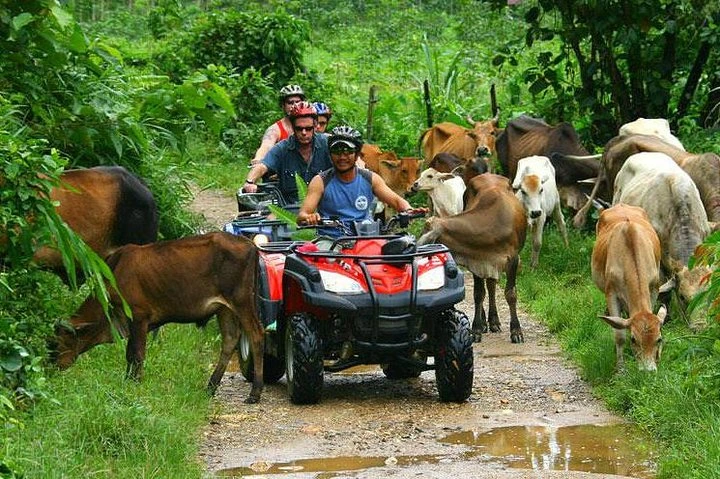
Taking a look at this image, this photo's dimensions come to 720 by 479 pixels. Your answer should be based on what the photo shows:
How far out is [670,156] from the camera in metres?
14.2

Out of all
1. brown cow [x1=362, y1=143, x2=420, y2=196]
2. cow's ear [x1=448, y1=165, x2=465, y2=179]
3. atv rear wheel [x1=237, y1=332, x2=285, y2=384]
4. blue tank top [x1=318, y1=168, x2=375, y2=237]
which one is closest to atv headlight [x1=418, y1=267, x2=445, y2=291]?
blue tank top [x1=318, y1=168, x2=375, y2=237]

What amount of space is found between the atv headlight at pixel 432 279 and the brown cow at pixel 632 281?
1240mm

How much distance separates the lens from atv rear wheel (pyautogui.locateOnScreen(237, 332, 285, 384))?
9.83 metres

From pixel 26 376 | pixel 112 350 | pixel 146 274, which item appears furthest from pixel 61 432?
pixel 112 350

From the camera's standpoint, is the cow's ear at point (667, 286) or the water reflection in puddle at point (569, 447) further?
the cow's ear at point (667, 286)

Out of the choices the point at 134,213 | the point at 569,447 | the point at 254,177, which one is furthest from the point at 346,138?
the point at 569,447

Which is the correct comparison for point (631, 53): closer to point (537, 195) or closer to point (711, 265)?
point (537, 195)

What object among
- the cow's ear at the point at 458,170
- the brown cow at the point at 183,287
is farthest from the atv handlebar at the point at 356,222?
the cow's ear at the point at 458,170

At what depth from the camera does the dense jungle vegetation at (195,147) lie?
24.0 ft

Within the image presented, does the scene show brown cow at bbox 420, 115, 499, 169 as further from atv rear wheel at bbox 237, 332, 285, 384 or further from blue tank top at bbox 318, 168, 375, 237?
atv rear wheel at bbox 237, 332, 285, 384

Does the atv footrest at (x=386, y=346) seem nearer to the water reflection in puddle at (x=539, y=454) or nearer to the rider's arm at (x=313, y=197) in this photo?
the water reflection in puddle at (x=539, y=454)

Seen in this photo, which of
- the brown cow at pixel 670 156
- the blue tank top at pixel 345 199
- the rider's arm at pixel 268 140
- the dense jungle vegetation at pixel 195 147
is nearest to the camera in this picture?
the dense jungle vegetation at pixel 195 147

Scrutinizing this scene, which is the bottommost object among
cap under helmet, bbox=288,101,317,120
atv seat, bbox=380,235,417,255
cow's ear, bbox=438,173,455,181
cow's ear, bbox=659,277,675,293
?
cow's ear, bbox=438,173,455,181

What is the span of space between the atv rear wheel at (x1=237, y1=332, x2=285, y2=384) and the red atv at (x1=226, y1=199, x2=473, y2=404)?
46cm
